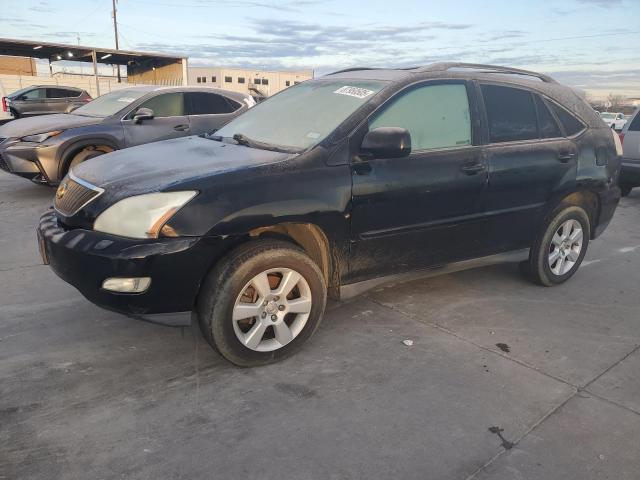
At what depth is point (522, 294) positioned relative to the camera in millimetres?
4348

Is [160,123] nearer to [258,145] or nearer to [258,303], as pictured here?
[258,145]

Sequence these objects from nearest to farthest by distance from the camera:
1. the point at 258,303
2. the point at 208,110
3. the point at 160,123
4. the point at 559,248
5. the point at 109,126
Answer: the point at 258,303 < the point at 559,248 < the point at 109,126 < the point at 160,123 < the point at 208,110

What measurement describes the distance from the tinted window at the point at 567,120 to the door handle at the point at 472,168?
1085 mm

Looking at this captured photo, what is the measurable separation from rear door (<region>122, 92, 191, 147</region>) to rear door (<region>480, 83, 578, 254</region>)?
5.11m

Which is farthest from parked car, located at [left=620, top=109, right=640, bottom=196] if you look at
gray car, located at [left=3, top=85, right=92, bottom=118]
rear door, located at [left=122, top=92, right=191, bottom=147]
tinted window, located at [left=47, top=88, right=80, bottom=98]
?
tinted window, located at [left=47, top=88, right=80, bottom=98]

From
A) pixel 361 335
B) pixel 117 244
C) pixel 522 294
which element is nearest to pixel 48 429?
pixel 117 244

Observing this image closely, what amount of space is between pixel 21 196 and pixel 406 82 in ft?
20.7

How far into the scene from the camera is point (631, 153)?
336 inches

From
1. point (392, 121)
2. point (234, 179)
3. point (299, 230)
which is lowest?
point (299, 230)

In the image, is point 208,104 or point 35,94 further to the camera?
point 35,94

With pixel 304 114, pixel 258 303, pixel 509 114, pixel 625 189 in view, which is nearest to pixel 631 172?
pixel 625 189

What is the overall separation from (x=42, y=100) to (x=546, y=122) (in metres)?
18.9

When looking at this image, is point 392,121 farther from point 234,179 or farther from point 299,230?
point 234,179

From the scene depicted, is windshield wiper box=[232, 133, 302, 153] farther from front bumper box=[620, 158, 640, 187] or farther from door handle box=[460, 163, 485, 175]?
front bumper box=[620, 158, 640, 187]
